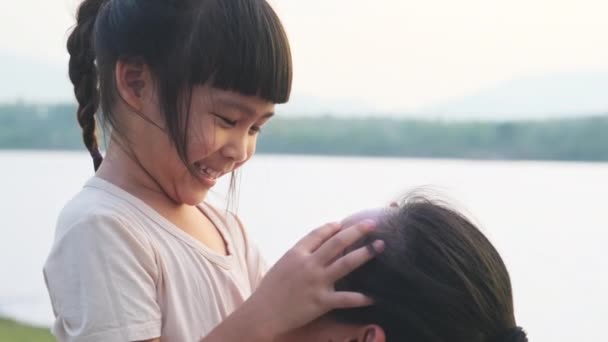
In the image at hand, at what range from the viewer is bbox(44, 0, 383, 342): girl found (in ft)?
3.17

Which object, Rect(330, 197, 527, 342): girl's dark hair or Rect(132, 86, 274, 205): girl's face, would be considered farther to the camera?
Rect(132, 86, 274, 205): girl's face

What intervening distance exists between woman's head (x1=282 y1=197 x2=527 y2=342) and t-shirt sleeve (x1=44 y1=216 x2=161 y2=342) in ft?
0.69

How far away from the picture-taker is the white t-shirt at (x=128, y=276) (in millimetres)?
963

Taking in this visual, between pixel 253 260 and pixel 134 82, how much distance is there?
31cm

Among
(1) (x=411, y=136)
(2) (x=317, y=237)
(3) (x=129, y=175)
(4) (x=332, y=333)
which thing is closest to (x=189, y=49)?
(3) (x=129, y=175)

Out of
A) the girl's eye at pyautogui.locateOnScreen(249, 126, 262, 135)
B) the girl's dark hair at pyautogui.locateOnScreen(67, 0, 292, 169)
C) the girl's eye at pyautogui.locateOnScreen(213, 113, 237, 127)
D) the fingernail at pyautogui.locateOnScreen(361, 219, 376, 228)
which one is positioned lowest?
the fingernail at pyautogui.locateOnScreen(361, 219, 376, 228)

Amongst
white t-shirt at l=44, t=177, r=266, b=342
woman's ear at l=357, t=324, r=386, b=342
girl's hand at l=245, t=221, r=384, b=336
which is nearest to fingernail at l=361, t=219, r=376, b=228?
girl's hand at l=245, t=221, r=384, b=336

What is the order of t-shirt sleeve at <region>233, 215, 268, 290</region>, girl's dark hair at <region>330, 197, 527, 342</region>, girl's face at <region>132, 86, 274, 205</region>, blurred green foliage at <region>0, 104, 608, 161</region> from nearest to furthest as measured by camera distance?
1. girl's dark hair at <region>330, 197, 527, 342</region>
2. girl's face at <region>132, 86, 274, 205</region>
3. t-shirt sleeve at <region>233, 215, 268, 290</region>
4. blurred green foliage at <region>0, 104, 608, 161</region>

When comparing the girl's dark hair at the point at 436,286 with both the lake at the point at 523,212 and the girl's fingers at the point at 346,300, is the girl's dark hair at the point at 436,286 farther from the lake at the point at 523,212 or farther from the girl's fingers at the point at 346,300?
the lake at the point at 523,212

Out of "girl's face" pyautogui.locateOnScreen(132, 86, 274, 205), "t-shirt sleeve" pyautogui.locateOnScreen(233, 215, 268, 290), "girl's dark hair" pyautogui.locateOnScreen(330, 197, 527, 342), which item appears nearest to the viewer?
"girl's dark hair" pyautogui.locateOnScreen(330, 197, 527, 342)

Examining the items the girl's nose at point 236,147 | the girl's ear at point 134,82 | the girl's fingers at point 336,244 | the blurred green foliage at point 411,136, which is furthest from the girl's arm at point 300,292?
the blurred green foliage at point 411,136

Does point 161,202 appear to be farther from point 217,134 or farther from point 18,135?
point 18,135

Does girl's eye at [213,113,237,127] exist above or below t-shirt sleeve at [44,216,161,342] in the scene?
above

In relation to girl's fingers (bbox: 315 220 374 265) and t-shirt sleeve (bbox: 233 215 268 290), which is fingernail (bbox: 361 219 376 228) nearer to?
girl's fingers (bbox: 315 220 374 265)
